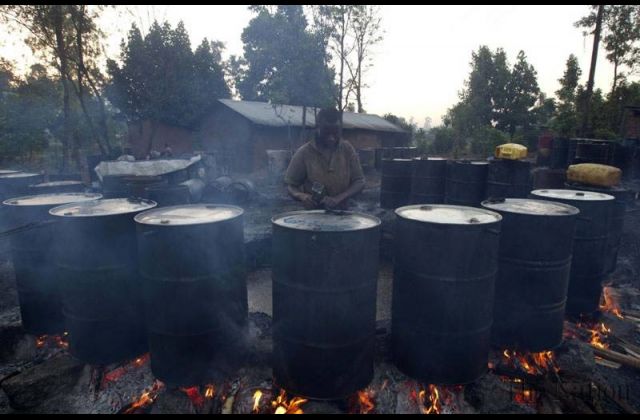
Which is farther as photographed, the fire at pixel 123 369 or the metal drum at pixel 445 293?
the fire at pixel 123 369

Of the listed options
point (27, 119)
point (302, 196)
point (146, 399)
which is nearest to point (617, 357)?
point (302, 196)

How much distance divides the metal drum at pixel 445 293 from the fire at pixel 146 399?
2283 millimetres

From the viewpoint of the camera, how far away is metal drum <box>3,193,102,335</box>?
417cm

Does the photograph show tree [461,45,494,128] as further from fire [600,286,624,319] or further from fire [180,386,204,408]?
fire [180,386,204,408]

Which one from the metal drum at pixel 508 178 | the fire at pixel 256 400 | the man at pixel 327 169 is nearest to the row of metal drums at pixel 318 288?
the fire at pixel 256 400

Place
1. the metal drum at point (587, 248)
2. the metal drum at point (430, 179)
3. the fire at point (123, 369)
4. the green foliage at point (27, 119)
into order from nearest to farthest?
the fire at point (123, 369)
the metal drum at point (587, 248)
the metal drum at point (430, 179)
the green foliage at point (27, 119)

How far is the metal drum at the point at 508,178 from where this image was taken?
7.97m

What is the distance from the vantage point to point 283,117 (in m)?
23.3

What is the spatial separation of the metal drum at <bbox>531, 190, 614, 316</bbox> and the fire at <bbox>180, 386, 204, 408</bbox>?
444 centimetres

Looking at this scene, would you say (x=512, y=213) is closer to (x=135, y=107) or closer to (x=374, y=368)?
(x=374, y=368)

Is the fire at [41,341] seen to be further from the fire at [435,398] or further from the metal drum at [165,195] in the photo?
the fire at [435,398]

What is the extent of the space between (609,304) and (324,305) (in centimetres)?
489

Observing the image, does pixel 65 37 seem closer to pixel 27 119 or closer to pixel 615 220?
pixel 27 119

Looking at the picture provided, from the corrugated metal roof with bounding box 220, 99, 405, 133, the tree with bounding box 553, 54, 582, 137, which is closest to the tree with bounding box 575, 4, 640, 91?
the tree with bounding box 553, 54, 582, 137
